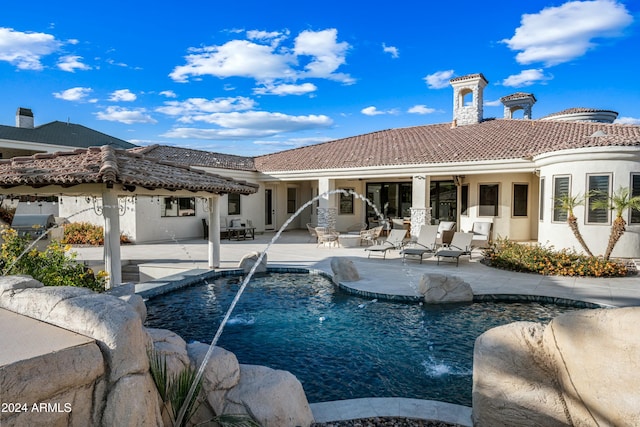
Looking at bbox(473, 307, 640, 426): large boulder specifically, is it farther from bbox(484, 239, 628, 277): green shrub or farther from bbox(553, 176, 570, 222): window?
bbox(553, 176, 570, 222): window

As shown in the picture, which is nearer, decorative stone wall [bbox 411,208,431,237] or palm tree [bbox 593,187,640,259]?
palm tree [bbox 593,187,640,259]

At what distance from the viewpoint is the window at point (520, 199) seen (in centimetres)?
2006

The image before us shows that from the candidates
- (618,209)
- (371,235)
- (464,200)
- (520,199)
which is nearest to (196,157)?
(371,235)

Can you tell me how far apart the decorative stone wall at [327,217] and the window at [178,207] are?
275 inches

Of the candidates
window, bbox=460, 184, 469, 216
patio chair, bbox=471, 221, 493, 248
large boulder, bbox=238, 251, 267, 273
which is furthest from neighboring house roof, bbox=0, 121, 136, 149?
patio chair, bbox=471, 221, 493, 248

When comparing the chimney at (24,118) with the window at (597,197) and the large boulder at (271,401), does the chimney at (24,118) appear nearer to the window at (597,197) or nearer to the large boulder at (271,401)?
the large boulder at (271,401)

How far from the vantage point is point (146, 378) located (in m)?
3.38

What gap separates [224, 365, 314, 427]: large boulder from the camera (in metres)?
4.20

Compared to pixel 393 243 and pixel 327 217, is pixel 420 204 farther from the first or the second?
pixel 327 217

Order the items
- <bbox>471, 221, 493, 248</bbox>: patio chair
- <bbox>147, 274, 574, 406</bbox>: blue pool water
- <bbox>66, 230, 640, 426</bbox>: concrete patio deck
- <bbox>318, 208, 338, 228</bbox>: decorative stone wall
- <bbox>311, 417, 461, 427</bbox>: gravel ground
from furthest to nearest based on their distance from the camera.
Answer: <bbox>318, 208, 338, 228</bbox>: decorative stone wall, <bbox>471, 221, 493, 248</bbox>: patio chair, <bbox>147, 274, 574, 406</bbox>: blue pool water, <bbox>66, 230, 640, 426</bbox>: concrete patio deck, <bbox>311, 417, 461, 427</bbox>: gravel ground

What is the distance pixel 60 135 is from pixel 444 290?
3150 cm

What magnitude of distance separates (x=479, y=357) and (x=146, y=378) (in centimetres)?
343

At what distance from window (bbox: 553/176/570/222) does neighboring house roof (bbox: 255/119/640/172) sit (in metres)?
1.17

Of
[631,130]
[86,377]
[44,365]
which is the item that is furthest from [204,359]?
[631,130]
